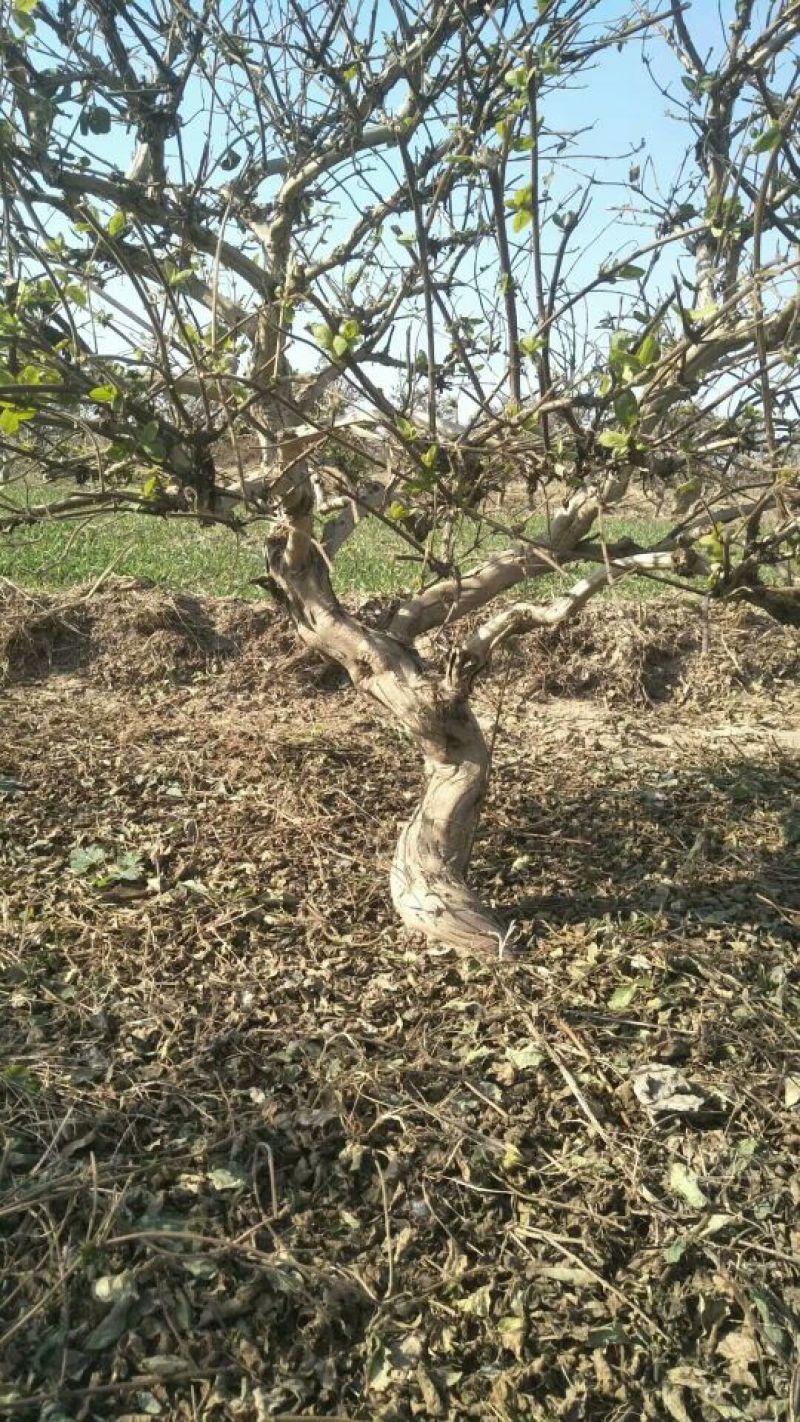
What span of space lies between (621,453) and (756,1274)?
186cm

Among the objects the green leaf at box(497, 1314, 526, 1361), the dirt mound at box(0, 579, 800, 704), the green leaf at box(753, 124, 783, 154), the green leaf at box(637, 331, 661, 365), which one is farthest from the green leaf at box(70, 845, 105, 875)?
the green leaf at box(753, 124, 783, 154)

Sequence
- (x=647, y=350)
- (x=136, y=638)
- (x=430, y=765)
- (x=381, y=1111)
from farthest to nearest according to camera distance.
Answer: (x=136, y=638), (x=430, y=765), (x=381, y=1111), (x=647, y=350)

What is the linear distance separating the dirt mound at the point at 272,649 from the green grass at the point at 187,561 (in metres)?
0.43

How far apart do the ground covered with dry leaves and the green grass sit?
7.89ft

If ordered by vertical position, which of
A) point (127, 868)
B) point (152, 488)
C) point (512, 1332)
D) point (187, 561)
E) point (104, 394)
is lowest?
point (512, 1332)

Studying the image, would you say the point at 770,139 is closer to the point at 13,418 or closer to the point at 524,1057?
the point at 13,418

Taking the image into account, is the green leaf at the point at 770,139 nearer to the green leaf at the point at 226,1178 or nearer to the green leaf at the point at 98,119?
the green leaf at the point at 98,119

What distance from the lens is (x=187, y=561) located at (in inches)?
326

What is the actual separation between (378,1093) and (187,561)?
6.21 metres

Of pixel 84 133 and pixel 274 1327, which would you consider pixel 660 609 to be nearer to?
pixel 84 133

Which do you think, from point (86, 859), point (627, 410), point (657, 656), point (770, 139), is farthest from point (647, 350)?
point (657, 656)

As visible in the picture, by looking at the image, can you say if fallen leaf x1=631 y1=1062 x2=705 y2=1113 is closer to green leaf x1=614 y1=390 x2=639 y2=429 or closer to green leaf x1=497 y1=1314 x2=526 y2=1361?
green leaf x1=497 y1=1314 x2=526 y2=1361

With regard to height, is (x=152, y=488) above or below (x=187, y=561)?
above

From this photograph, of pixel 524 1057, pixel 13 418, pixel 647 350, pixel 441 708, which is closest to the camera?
pixel 647 350
